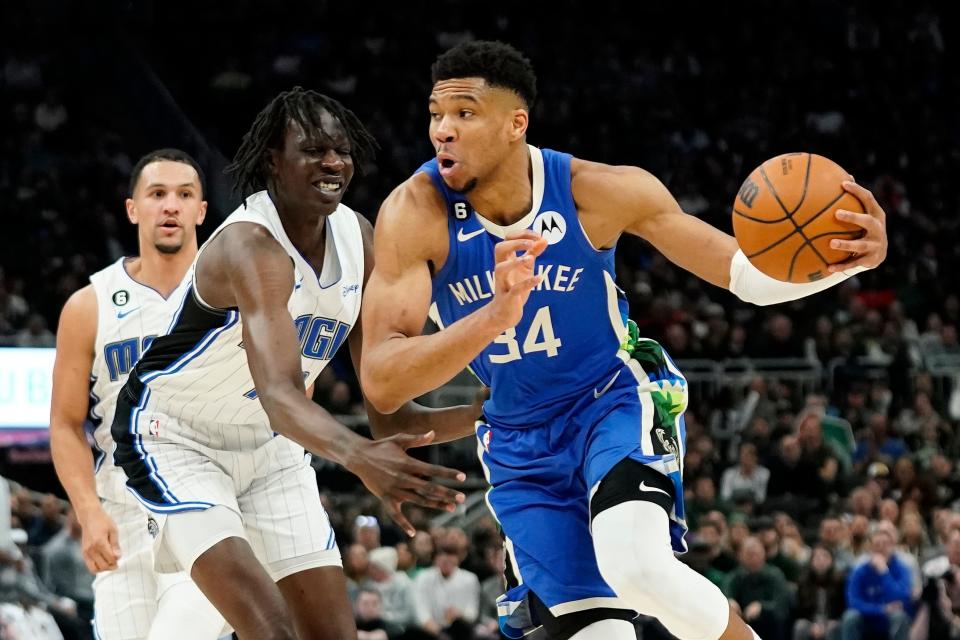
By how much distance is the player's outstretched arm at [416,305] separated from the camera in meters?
3.84

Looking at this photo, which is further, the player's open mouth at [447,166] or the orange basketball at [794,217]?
the player's open mouth at [447,166]

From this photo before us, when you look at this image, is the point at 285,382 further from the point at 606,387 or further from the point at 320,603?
the point at 606,387

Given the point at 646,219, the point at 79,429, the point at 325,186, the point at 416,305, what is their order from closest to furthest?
the point at 416,305
the point at 646,219
the point at 325,186
the point at 79,429

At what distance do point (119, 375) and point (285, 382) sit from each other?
1.54m

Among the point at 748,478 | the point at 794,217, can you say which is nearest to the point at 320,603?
the point at 794,217

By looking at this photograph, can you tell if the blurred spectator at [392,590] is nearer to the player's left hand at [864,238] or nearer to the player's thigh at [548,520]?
the player's thigh at [548,520]

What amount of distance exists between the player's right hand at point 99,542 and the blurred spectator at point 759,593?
6144 mm

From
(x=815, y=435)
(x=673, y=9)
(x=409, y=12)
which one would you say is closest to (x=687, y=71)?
(x=673, y=9)

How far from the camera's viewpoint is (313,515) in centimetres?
491

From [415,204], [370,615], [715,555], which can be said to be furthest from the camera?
[715,555]

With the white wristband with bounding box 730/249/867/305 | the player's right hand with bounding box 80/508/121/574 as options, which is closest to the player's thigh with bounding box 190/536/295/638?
the player's right hand with bounding box 80/508/121/574

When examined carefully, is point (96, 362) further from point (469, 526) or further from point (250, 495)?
point (469, 526)

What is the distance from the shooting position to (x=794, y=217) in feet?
13.5

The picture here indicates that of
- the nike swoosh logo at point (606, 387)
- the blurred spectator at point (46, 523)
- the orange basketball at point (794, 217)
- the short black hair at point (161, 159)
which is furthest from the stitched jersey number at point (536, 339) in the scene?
the blurred spectator at point (46, 523)
